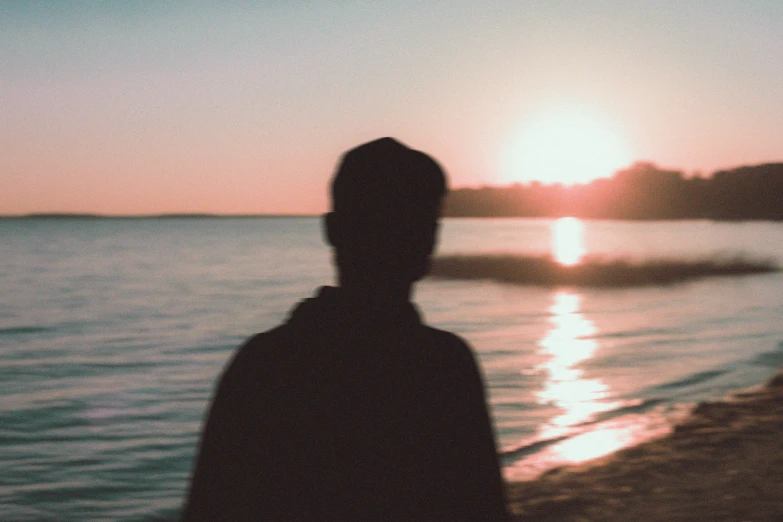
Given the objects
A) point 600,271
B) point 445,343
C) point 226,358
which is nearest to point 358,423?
point 445,343

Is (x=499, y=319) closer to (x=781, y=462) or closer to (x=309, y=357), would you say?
(x=781, y=462)

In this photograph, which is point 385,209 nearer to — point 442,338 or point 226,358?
point 442,338

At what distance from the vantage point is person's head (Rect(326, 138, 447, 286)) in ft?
6.24

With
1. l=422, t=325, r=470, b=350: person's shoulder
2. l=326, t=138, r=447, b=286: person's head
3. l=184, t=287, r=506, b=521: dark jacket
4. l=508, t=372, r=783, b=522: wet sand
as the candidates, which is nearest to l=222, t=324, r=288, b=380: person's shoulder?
l=184, t=287, r=506, b=521: dark jacket

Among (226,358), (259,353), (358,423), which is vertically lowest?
(226,358)

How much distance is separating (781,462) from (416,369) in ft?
29.0

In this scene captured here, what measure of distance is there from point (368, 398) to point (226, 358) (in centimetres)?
2429

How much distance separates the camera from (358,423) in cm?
192

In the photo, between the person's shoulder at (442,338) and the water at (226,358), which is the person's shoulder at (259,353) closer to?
the person's shoulder at (442,338)

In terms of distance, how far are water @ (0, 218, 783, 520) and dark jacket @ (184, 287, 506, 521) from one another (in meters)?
9.77

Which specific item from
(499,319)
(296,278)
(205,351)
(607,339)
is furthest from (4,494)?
(296,278)

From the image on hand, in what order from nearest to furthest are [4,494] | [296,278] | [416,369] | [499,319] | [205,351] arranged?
[416,369] → [4,494] → [205,351] → [499,319] → [296,278]

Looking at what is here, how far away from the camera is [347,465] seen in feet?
6.31

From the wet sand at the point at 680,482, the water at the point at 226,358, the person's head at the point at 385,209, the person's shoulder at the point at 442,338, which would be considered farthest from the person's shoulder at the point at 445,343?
the water at the point at 226,358
